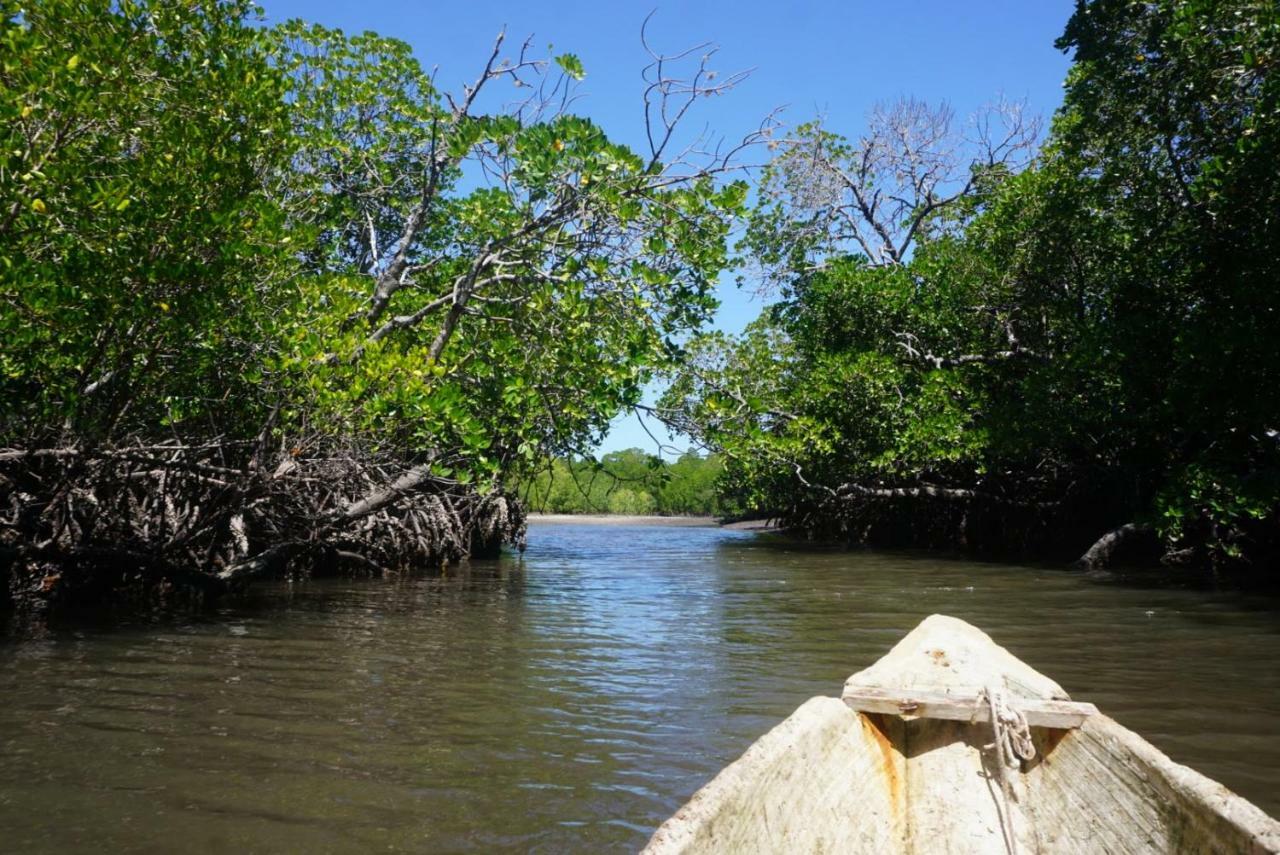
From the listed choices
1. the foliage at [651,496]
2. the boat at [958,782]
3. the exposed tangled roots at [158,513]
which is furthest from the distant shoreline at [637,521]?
the boat at [958,782]

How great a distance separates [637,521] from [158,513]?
48295mm

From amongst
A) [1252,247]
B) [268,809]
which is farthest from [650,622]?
[1252,247]

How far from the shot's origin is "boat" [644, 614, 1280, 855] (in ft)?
7.97

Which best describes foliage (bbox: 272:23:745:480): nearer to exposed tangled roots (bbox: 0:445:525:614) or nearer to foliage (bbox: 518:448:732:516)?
exposed tangled roots (bbox: 0:445:525:614)

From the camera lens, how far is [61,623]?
7836 mm

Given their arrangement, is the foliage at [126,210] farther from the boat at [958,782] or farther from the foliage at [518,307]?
the boat at [958,782]

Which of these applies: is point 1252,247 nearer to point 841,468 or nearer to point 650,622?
point 650,622

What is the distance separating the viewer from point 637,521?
2253 inches

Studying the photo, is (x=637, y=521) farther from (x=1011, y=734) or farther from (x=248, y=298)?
(x=1011, y=734)

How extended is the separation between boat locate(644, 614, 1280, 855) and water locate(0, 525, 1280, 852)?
933mm

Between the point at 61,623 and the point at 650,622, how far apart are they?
518 centimetres

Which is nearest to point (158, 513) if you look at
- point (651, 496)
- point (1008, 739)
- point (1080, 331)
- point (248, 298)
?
point (248, 298)

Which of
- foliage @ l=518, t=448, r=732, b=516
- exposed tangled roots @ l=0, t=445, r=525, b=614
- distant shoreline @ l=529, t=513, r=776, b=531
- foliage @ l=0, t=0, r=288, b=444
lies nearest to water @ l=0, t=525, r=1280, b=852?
exposed tangled roots @ l=0, t=445, r=525, b=614

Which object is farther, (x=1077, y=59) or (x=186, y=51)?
(x=1077, y=59)
